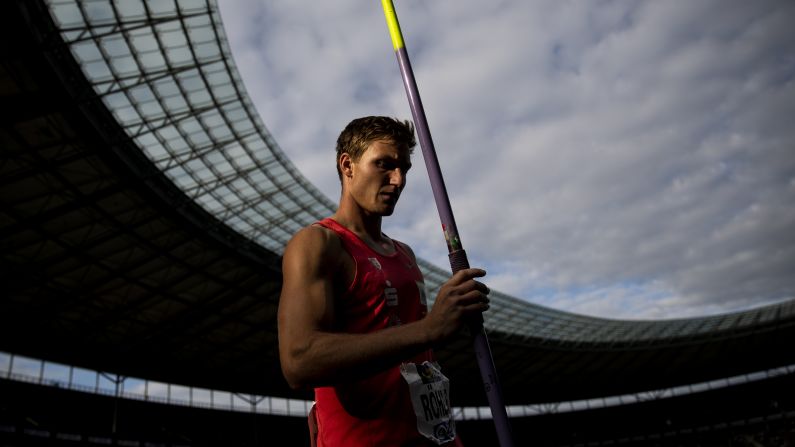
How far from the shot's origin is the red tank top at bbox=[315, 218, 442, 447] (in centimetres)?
207

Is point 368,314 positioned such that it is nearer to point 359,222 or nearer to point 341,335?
point 341,335

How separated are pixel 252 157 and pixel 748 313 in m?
44.9

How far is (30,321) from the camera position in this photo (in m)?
22.8

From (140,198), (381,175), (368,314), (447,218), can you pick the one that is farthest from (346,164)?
(140,198)

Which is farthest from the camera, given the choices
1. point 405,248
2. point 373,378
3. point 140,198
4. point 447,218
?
point 140,198

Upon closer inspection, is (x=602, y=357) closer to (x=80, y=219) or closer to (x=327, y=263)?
(x=80, y=219)

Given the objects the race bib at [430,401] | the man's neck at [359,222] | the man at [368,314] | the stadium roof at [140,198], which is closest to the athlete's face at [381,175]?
the man at [368,314]

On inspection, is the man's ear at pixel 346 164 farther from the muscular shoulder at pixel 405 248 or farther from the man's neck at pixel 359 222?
the muscular shoulder at pixel 405 248

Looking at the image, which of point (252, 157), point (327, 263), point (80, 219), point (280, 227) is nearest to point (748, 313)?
point (280, 227)

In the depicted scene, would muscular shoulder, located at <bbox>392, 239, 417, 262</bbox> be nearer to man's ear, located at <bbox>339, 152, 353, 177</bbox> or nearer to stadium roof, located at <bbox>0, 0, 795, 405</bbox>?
man's ear, located at <bbox>339, 152, 353, 177</bbox>

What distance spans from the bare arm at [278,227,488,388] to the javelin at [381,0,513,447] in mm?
→ 176

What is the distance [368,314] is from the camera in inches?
88.7

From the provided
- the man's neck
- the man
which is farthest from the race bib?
the man's neck

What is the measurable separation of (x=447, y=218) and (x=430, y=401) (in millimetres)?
796
